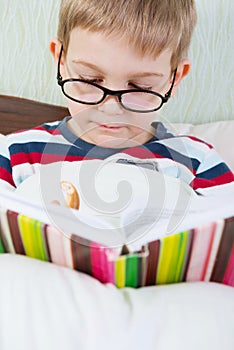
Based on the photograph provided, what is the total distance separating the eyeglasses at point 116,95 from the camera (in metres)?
0.74

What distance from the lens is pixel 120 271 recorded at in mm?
455

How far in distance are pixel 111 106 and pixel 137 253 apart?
0.36m

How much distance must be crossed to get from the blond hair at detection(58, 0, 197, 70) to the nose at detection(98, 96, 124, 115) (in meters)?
0.08

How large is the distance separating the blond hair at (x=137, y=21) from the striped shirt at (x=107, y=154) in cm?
16

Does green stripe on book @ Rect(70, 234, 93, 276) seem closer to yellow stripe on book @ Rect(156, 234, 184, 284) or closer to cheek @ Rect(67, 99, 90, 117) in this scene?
yellow stripe on book @ Rect(156, 234, 184, 284)

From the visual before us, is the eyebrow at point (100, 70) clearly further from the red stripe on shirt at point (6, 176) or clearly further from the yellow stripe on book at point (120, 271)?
the yellow stripe on book at point (120, 271)

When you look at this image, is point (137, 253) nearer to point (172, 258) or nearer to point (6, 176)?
point (172, 258)

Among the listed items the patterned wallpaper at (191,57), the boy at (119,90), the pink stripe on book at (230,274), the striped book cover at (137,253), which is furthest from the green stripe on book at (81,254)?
the patterned wallpaper at (191,57)

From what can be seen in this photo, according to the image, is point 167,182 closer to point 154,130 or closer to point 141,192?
point 141,192

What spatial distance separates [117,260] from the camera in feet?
1.45

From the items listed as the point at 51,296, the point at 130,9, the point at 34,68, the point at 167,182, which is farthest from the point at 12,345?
the point at 34,68

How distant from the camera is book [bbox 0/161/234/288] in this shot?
451 millimetres

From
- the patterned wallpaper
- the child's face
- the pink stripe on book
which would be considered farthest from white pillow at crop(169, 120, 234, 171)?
the pink stripe on book

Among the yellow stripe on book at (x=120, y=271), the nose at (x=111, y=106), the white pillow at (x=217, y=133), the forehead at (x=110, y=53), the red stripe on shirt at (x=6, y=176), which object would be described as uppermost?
the forehead at (x=110, y=53)
